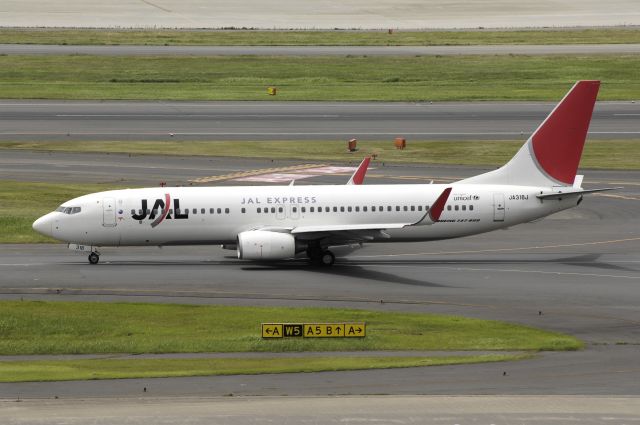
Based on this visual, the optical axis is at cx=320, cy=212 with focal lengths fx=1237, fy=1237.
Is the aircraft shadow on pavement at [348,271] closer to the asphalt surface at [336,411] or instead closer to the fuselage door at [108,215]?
the fuselage door at [108,215]

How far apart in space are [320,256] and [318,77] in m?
68.3

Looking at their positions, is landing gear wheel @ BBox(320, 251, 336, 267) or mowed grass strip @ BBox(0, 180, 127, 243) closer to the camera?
landing gear wheel @ BBox(320, 251, 336, 267)

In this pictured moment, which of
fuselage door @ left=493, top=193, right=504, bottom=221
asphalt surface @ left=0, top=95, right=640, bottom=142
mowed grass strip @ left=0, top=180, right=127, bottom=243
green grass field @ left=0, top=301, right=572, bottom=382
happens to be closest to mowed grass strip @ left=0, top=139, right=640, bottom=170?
asphalt surface @ left=0, top=95, right=640, bottom=142

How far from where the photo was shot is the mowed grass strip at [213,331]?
4400 cm

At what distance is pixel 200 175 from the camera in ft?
273

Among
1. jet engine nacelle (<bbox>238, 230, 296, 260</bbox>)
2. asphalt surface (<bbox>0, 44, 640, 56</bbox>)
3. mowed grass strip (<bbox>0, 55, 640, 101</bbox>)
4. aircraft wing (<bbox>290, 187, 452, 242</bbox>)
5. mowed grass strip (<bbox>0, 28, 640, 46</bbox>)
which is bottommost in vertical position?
jet engine nacelle (<bbox>238, 230, 296, 260</bbox>)

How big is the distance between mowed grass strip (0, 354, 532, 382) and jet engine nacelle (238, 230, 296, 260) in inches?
621

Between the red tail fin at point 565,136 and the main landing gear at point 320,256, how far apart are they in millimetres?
11668

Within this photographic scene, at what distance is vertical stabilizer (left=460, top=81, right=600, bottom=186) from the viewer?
6188cm

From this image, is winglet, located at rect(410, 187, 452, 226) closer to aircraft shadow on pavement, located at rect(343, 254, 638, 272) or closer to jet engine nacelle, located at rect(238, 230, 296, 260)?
aircraft shadow on pavement, located at rect(343, 254, 638, 272)

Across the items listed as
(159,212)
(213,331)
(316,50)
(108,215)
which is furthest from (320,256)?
(316,50)

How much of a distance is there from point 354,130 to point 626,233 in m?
37.0

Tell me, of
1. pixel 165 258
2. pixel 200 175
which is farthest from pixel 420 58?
pixel 165 258

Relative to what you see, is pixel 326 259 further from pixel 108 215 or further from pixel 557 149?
pixel 557 149
